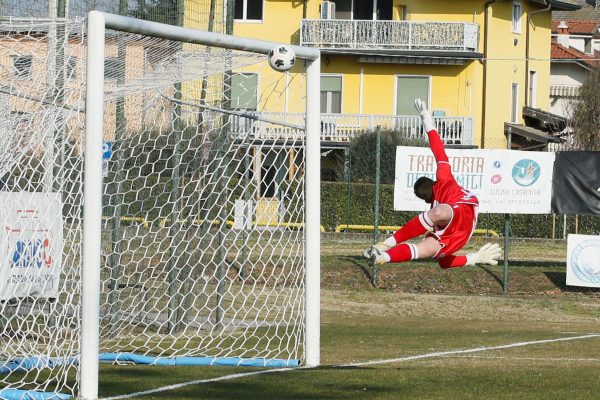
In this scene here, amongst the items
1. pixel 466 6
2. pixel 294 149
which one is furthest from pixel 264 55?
pixel 466 6

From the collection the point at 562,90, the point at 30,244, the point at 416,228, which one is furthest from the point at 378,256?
the point at 562,90

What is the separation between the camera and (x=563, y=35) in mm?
65938

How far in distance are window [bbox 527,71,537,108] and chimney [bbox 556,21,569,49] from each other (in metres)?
14.1

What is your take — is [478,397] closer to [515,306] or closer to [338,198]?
[515,306]

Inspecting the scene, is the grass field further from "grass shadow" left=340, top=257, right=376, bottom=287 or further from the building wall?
the building wall

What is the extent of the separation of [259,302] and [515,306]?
700 centimetres

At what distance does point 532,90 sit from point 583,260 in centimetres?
3019

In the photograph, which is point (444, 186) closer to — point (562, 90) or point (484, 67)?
point (484, 67)

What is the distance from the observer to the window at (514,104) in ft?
163

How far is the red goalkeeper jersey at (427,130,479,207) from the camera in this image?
1309 cm

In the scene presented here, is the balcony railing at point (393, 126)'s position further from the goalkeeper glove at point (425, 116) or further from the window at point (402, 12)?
the goalkeeper glove at point (425, 116)

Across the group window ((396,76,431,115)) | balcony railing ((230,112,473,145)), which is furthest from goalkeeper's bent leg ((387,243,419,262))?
window ((396,76,431,115))

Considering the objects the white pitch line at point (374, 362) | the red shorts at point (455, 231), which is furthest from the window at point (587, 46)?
the red shorts at point (455, 231)

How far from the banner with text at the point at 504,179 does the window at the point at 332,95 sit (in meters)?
24.0
